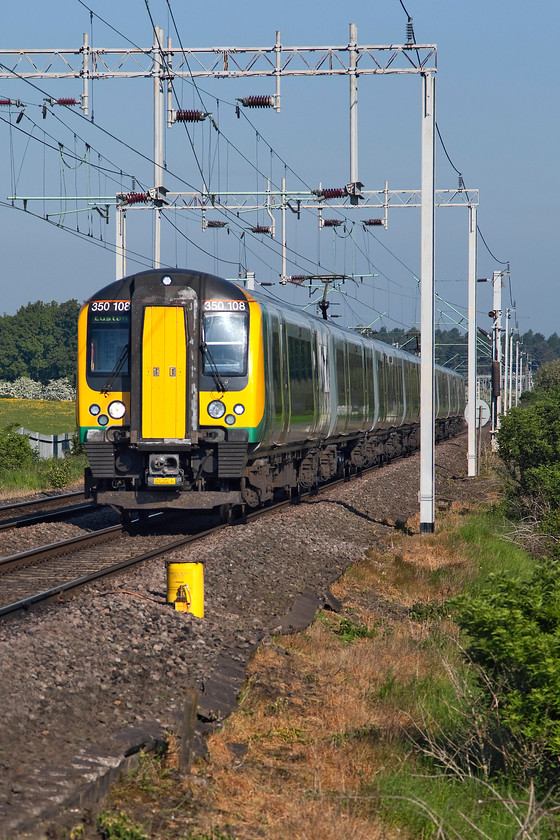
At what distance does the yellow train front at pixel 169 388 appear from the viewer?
47.3 feet

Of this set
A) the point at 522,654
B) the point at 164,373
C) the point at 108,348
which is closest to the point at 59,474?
the point at 108,348

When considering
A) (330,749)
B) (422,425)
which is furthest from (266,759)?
(422,425)

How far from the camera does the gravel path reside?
538 centimetres

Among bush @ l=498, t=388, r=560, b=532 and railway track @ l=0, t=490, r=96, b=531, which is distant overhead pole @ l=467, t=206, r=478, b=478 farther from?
railway track @ l=0, t=490, r=96, b=531

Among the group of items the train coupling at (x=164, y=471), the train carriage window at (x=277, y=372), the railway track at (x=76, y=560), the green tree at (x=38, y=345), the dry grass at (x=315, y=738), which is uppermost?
the green tree at (x=38, y=345)

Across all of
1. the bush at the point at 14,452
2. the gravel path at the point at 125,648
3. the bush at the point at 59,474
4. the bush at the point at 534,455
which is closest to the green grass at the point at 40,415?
the bush at the point at 14,452

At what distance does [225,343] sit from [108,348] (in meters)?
1.64

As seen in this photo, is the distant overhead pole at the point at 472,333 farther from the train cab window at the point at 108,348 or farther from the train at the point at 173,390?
the train cab window at the point at 108,348

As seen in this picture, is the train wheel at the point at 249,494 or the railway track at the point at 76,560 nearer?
the railway track at the point at 76,560

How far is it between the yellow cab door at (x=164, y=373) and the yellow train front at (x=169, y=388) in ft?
0.04

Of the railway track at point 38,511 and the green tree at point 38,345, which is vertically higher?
the green tree at point 38,345

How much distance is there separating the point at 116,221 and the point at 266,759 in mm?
19846

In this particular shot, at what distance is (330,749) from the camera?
21.4 ft

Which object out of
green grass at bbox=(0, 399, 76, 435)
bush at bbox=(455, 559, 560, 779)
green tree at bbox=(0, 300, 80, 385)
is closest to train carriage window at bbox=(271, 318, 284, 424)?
bush at bbox=(455, 559, 560, 779)
